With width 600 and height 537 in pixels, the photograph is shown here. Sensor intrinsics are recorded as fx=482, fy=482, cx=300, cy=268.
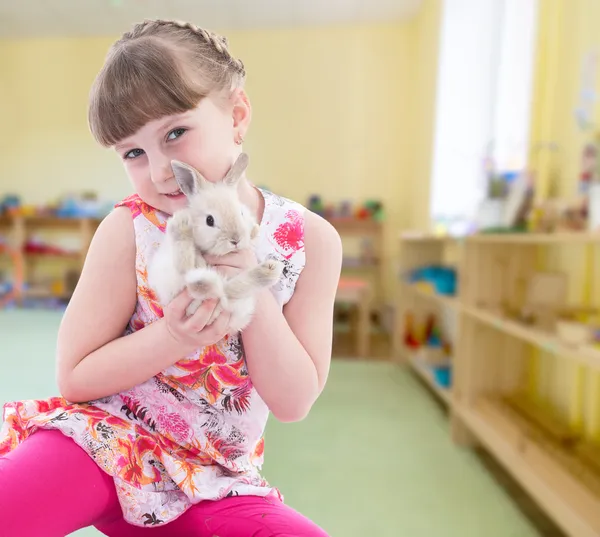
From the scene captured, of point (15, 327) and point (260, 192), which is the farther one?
point (15, 327)

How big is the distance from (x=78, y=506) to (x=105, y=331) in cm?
17

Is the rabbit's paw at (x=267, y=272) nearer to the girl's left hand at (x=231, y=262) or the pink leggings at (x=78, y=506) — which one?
the girl's left hand at (x=231, y=262)

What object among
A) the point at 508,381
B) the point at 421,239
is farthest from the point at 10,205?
the point at 508,381

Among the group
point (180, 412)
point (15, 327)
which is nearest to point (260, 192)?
point (180, 412)

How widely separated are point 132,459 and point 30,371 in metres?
1.34

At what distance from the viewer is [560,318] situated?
1.39 m

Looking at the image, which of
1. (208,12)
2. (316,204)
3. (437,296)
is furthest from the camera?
(316,204)

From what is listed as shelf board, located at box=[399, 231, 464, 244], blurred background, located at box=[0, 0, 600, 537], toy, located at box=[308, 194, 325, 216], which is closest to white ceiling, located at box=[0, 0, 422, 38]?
blurred background, located at box=[0, 0, 600, 537]

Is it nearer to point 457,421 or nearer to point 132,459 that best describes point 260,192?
point 132,459

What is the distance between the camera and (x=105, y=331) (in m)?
0.51

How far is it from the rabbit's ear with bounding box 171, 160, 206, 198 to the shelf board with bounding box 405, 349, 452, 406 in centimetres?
167

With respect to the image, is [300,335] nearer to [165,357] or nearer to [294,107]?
[165,357]

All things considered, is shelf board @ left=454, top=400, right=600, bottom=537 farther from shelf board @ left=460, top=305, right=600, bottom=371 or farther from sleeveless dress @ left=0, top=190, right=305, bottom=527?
sleeveless dress @ left=0, top=190, right=305, bottom=527

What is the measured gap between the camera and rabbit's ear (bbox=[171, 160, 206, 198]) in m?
0.38
